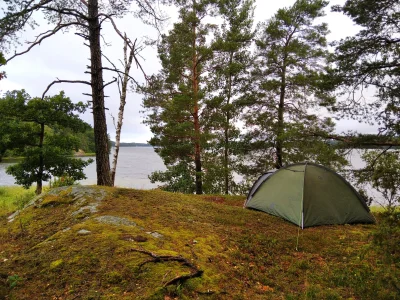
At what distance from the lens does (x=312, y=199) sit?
547 centimetres

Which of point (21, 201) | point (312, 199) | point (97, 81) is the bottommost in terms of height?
point (21, 201)

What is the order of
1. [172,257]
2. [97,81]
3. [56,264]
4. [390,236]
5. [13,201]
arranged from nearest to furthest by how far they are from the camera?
[390,236] → [56,264] → [172,257] → [97,81] → [13,201]

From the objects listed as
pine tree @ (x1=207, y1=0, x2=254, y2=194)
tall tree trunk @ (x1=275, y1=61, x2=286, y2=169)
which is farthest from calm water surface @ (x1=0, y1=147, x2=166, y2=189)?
tall tree trunk @ (x1=275, y1=61, x2=286, y2=169)

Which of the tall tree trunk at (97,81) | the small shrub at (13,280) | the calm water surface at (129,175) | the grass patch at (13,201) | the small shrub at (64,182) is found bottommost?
the calm water surface at (129,175)

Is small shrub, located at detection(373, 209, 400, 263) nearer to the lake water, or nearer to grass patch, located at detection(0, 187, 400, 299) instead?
grass patch, located at detection(0, 187, 400, 299)

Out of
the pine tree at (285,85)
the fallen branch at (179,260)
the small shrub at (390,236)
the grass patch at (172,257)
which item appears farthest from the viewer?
the pine tree at (285,85)

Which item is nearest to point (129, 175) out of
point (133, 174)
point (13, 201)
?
point (133, 174)

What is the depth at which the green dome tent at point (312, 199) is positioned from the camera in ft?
17.7

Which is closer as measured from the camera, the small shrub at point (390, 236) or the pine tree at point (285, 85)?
the small shrub at point (390, 236)

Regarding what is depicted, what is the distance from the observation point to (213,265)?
3.07m

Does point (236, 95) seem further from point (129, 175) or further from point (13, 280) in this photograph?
point (129, 175)

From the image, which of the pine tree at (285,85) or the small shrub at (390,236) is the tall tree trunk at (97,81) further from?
the pine tree at (285,85)

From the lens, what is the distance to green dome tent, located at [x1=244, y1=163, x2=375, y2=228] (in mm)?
5391

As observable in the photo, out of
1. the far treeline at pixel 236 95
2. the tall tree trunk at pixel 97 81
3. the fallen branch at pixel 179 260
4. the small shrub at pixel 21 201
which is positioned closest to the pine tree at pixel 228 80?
the far treeline at pixel 236 95
